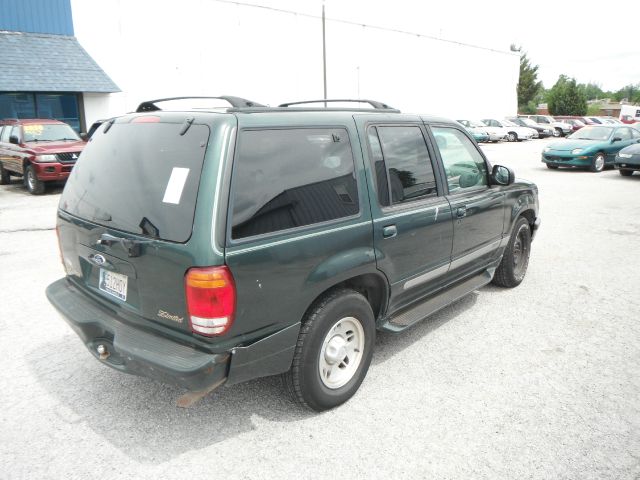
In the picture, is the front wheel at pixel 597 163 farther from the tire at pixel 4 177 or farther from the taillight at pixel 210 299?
the tire at pixel 4 177

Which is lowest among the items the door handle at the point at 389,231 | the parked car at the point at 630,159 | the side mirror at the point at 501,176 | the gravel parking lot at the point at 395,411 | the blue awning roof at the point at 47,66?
the gravel parking lot at the point at 395,411

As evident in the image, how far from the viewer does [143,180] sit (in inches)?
107

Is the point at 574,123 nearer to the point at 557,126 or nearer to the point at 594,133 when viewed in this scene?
the point at 557,126

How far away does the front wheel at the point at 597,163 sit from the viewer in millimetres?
16109

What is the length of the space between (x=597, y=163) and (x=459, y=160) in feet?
47.8

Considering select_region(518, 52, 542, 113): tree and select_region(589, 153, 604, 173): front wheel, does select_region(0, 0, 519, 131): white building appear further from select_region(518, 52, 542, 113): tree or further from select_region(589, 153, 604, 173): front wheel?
select_region(518, 52, 542, 113): tree

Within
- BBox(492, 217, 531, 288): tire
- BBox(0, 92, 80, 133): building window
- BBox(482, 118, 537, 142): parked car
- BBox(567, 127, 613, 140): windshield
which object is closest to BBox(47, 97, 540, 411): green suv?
BBox(492, 217, 531, 288): tire

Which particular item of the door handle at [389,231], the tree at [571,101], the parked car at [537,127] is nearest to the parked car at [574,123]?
the parked car at [537,127]

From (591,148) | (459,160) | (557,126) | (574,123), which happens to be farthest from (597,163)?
(574,123)

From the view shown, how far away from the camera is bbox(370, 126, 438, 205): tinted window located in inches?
133

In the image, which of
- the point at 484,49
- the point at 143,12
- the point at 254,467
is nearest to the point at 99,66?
the point at 143,12

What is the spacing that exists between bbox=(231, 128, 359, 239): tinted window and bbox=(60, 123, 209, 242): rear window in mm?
246

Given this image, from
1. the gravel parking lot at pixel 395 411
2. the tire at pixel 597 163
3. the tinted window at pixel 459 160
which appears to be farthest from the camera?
the tire at pixel 597 163

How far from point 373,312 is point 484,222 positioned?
157 cm
